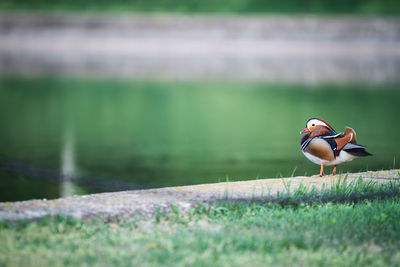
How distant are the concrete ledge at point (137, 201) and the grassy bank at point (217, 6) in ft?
118

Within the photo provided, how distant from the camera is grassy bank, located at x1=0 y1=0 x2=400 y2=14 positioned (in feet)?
134

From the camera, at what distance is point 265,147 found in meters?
10.9

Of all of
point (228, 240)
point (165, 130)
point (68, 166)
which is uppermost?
point (165, 130)

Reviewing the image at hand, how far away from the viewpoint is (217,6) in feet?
137

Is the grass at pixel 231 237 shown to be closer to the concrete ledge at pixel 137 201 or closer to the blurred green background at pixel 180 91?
the concrete ledge at pixel 137 201

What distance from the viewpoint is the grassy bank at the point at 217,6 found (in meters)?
40.8

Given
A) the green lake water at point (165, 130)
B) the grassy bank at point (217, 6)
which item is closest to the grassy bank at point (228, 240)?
the green lake water at point (165, 130)

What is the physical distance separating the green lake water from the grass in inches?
85.6

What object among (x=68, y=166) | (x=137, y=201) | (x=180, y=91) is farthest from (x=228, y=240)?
(x=180, y=91)

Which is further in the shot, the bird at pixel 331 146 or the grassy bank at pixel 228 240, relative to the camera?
the bird at pixel 331 146

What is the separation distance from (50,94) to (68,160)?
347 inches

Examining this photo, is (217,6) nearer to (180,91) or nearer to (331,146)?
(180,91)

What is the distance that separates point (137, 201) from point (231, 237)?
0.89m

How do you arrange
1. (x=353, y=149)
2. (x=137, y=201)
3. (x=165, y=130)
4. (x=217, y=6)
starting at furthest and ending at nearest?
1. (x=217, y=6)
2. (x=165, y=130)
3. (x=353, y=149)
4. (x=137, y=201)
